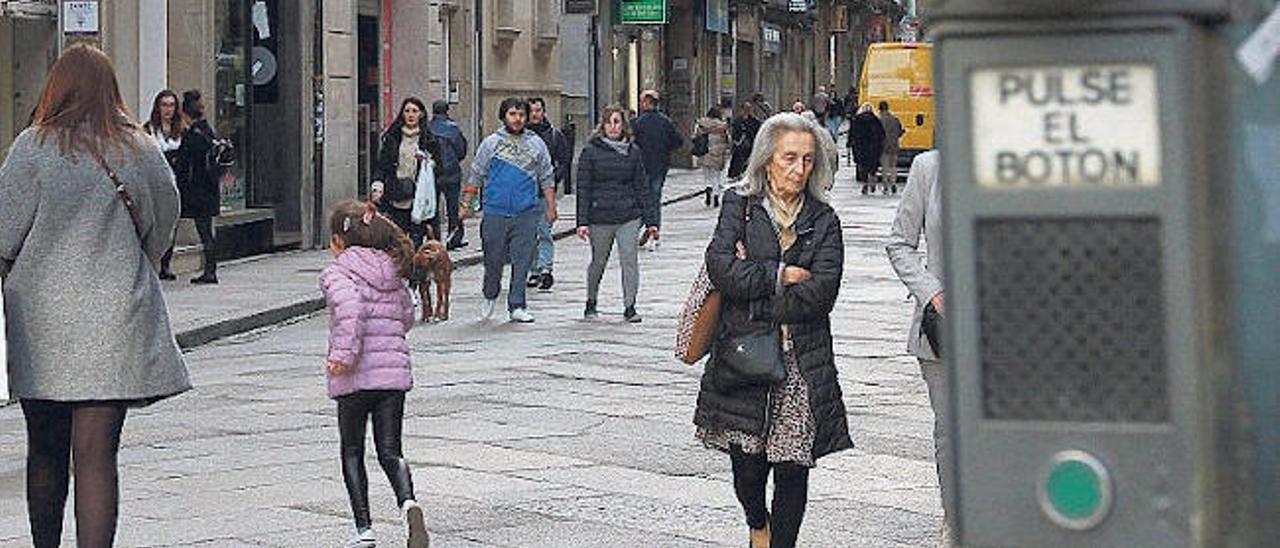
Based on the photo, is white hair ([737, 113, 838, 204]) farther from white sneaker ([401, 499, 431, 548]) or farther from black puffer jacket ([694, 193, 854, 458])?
white sneaker ([401, 499, 431, 548])

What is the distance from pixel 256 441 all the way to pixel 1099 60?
9.00 metres

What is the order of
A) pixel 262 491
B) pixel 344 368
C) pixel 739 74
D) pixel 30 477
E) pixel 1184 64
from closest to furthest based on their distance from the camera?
1. pixel 1184 64
2. pixel 30 477
3. pixel 344 368
4. pixel 262 491
5. pixel 739 74

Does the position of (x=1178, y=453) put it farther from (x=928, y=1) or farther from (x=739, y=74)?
(x=739, y=74)

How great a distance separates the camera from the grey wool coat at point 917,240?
685cm

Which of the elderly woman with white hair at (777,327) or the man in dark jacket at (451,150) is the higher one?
the man in dark jacket at (451,150)

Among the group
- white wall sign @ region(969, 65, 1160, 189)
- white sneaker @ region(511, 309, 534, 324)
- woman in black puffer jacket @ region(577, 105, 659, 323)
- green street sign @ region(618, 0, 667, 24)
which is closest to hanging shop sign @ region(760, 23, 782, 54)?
green street sign @ region(618, 0, 667, 24)

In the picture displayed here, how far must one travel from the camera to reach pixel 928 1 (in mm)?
2109

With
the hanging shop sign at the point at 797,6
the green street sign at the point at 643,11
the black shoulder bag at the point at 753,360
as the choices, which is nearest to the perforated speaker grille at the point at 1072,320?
the black shoulder bag at the point at 753,360

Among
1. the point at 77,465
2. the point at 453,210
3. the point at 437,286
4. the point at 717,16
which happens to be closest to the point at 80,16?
the point at 437,286

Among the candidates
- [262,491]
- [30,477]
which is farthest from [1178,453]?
[262,491]

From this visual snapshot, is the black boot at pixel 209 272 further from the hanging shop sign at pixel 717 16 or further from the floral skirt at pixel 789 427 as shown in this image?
the hanging shop sign at pixel 717 16

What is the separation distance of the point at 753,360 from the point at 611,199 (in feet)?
33.7

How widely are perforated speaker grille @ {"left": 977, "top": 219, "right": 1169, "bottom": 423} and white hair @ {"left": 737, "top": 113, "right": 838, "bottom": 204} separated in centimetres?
481

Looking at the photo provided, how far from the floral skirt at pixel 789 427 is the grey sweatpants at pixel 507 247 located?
10124 mm
